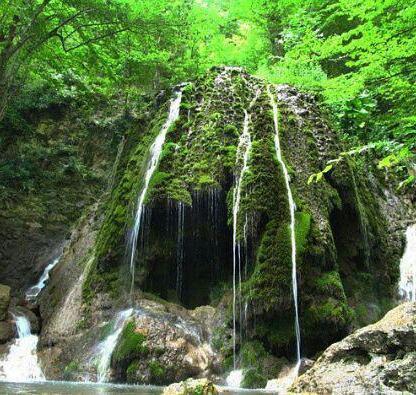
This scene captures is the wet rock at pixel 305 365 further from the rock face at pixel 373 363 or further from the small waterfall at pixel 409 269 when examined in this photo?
the small waterfall at pixel 409 269

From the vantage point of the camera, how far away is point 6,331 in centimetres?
873

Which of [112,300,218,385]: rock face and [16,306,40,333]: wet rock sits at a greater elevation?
[16,306,40,333]: wet rock

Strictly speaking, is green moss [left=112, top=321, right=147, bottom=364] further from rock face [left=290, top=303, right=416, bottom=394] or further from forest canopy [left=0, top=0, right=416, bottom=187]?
forest canopy [left=0, top=0, right=416, bottom=187]

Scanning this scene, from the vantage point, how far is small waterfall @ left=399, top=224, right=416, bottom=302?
9331 millimetres

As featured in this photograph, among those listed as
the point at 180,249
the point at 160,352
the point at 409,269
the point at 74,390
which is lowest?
the point at 74,390

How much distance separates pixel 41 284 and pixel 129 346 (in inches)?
210

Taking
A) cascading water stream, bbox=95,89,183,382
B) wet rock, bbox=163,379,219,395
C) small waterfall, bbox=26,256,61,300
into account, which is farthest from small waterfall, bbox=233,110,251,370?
small waterfall, bbox=26,256,61,300

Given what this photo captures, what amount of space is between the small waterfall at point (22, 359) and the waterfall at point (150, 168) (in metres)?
2.13

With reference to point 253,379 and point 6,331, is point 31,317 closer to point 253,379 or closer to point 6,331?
point 6,331

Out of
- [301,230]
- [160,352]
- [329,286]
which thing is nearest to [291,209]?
[301,230]

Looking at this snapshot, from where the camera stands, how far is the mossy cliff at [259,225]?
7.46 meters

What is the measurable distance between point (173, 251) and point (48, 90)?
31.1ft

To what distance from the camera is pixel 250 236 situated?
26.7ft

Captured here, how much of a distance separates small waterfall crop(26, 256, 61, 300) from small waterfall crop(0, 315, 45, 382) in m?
1.86
